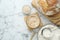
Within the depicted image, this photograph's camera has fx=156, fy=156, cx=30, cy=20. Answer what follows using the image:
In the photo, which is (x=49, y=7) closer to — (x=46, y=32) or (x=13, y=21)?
(x=46, y=32)

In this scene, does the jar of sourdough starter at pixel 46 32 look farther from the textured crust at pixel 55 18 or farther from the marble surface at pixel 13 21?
the marble surface at pixel 13 21

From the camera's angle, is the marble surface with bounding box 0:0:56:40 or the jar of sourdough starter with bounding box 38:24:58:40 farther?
the marble surface with bounding box 0:0:56:40

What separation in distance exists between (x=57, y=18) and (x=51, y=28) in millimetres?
91

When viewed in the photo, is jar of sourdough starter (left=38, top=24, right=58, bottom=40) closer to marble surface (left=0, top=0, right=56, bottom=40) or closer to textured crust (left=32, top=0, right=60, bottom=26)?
textured crust (left=32, top=0, right=60, bottom=26)

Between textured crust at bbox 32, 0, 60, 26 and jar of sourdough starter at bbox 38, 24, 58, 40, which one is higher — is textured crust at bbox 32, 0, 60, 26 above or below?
above

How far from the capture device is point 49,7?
1194mm

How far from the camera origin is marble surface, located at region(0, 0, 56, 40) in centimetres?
132

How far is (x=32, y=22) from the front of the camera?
126 cm

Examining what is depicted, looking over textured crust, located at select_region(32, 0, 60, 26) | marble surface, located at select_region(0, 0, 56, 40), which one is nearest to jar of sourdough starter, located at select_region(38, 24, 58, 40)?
textured crust, located at select_region(32, 0, 60, 26)

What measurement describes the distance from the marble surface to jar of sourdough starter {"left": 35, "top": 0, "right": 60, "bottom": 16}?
5.9 inches

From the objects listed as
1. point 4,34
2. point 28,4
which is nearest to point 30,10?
point 28,4

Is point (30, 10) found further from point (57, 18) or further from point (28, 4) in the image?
point (57, 18)

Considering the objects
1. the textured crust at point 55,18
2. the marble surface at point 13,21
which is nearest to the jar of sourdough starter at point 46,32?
the textured crust at point 55,18

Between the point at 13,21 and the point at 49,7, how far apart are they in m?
0.34
